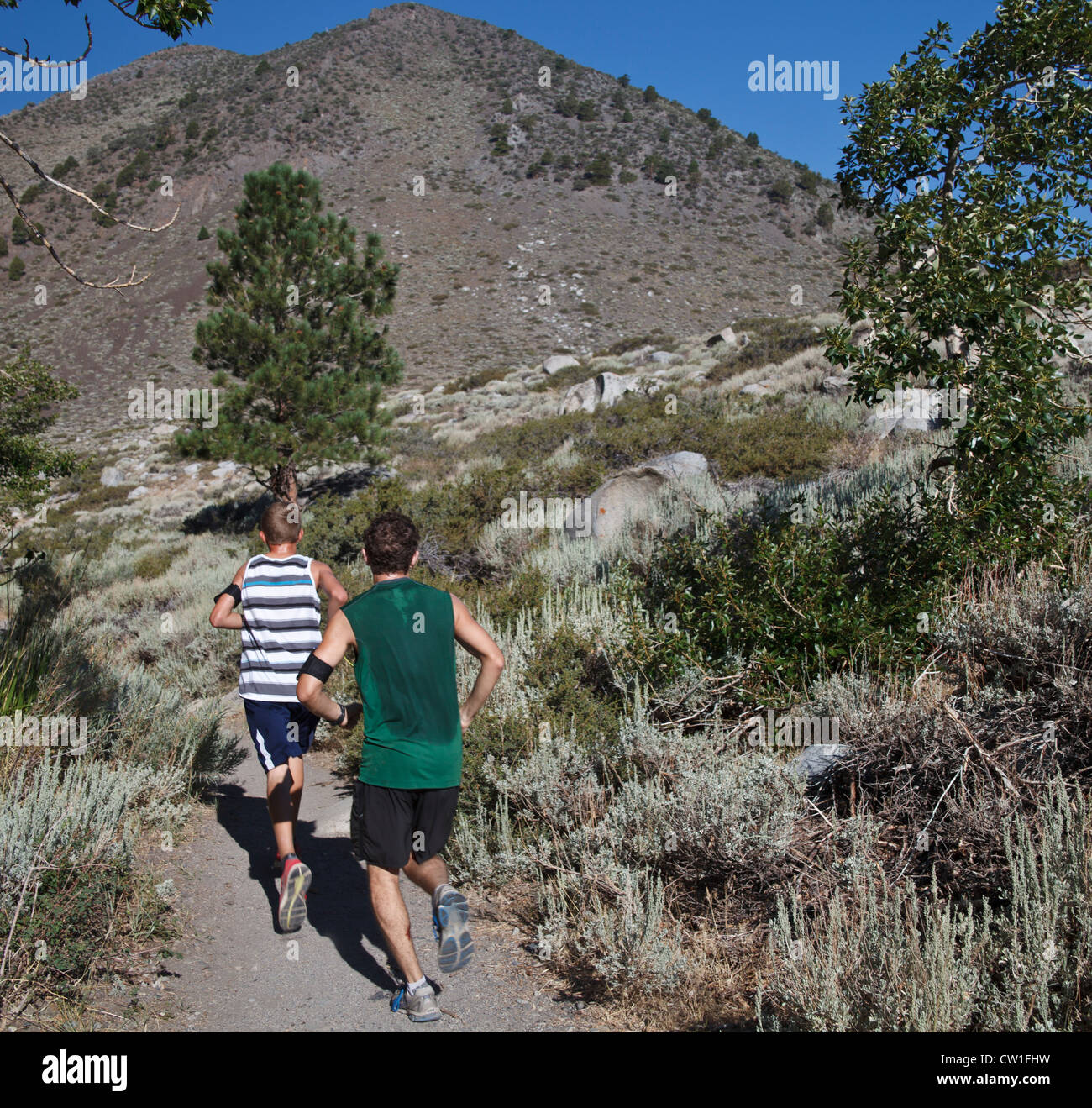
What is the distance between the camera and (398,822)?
2727 mm

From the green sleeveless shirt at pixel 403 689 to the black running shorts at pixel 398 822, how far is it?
0.06 m

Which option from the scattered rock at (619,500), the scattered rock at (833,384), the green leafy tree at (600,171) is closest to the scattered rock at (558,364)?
the scattered rock at (833,384)

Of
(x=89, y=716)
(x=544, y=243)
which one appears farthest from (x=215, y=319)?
(x=544, y=243)

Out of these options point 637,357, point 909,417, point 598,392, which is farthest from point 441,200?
point 909,417

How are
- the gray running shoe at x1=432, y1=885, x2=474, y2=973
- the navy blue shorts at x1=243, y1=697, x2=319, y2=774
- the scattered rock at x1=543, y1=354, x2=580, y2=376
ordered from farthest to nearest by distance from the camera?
the scattered rock at x1=543, y1=354, x2=580, y2=376 → the navy blue shorts at x1=243, y1=697, x2=319, y2=774 → the gray running shoe at x1=432, y1=885, x2=474, y2=973

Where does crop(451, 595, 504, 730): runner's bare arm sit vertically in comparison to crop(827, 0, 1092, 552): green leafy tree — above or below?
below

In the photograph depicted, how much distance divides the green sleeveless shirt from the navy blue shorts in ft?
3.11

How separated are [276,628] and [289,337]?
1478 centimetres

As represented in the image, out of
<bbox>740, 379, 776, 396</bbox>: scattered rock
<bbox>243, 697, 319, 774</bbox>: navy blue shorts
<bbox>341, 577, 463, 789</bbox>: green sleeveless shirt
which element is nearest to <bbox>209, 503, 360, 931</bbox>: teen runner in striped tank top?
<bbox>243, 697, 319, 774</bbox>: navy blue shorts

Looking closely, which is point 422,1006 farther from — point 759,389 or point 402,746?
point 759,389

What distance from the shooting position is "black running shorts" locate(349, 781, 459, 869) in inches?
107

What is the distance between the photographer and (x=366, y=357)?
17.8 meters

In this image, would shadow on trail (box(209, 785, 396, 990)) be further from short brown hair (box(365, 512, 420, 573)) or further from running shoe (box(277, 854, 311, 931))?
short brown hair (box(365, 512, 420, 573))
